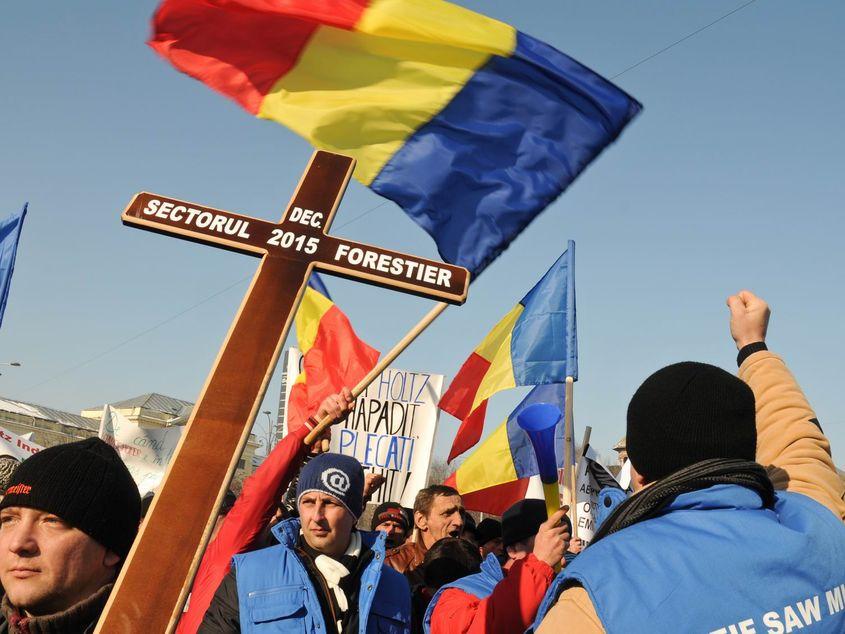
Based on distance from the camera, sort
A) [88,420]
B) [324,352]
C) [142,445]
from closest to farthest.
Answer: [324,352], [142,445], [88,420]

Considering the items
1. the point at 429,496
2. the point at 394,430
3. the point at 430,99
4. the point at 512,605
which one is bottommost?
the point at 512,605

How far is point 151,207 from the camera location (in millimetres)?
3090

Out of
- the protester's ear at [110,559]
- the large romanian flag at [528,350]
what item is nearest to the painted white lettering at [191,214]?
the protester's ear at [110,559]

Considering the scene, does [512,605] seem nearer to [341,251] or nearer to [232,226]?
[341,251]

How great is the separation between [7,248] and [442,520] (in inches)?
229

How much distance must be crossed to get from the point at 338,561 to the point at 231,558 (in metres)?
0.42

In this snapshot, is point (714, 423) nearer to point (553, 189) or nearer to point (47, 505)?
point (47, 505)

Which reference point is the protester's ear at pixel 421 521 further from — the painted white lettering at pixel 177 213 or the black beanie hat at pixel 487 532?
the painted white lettering at pixel 177 213

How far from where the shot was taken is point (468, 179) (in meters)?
4.46

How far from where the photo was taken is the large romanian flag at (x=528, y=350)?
7203 millimetres

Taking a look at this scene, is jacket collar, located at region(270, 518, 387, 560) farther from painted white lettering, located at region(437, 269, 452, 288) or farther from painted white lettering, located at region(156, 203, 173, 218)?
painted white lettering, located at region(156, 203, 173, 218)

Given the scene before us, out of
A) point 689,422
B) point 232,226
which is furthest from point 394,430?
point 689,422

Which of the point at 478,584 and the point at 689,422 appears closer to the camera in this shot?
the point at 689,422

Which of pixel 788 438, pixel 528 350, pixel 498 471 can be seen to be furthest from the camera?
pixel 528 350
